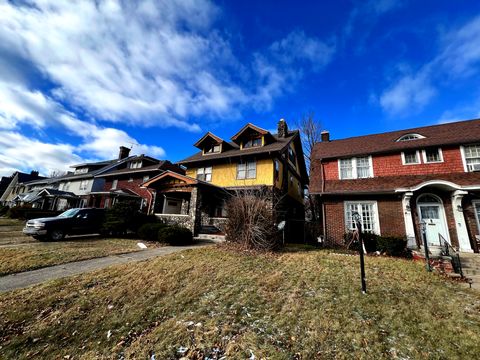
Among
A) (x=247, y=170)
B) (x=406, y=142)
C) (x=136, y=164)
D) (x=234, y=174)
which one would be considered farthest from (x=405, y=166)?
(x=136, y=164)

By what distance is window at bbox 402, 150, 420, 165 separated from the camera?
1283 cm

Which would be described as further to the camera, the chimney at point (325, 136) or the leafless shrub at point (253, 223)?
the chimney at point (325, 136)

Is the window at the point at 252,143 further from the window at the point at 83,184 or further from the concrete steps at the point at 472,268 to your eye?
the window at the point at 83,184

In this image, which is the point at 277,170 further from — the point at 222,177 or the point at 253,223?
the point at 253,223

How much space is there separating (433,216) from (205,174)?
16670mm

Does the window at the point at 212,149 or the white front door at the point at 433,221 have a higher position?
the window at the point at 212,149

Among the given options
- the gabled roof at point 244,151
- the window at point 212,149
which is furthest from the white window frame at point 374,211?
the window at point 212,149

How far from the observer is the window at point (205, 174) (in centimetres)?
1976

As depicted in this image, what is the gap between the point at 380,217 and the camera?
12.4 meters

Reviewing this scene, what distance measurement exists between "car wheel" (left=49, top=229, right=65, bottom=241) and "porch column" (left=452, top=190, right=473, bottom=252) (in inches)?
874

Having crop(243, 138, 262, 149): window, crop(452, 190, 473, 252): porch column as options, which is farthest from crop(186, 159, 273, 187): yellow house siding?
crop(452, 190, 473, 252): porch column

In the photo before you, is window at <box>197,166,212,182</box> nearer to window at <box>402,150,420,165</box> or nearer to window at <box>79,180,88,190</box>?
window at <box>402,150,420,165</box>

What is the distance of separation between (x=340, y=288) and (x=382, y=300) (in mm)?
956

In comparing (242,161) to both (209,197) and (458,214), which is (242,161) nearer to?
(209,197)
